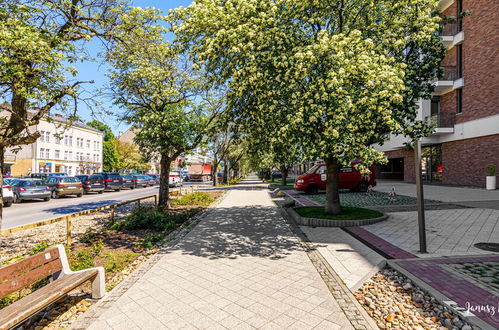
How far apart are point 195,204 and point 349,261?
34.2 feet

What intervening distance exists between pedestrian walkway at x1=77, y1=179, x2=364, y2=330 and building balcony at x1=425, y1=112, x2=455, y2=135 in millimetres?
20359

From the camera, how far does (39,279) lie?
3.37 m

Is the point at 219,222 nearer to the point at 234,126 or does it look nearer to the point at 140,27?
the point at 234,126

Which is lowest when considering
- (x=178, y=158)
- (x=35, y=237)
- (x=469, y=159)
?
(x=35, y=237)

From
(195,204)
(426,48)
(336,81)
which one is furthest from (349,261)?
(195,204)

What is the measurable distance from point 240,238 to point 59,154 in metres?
53.3

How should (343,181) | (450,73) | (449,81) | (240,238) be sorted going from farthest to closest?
(450,73) → (449,81) → (343,181) → (240,238)

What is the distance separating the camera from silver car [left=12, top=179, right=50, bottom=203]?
1695cm

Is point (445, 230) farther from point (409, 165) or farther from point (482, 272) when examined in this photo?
point (409, 165)

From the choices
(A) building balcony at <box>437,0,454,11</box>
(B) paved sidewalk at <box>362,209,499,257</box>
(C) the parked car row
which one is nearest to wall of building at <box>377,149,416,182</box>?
(A) building balcony at <box>437,0,454,11</box>

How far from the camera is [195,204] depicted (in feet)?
48.1

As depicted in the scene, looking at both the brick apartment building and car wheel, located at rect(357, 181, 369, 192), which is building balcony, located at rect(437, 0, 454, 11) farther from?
car wheel, located at rect(357, 181, 369, 192)

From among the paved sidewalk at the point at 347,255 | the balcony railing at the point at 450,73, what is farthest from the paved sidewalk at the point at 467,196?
the balcony railing at the point at 450,73

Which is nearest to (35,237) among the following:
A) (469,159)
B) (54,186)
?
(54,186)
